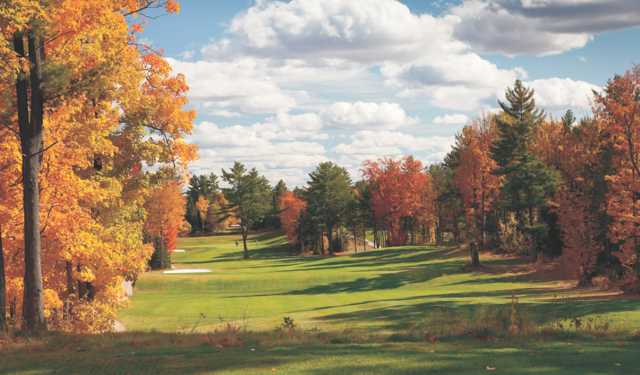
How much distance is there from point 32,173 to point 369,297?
2855 centimetres

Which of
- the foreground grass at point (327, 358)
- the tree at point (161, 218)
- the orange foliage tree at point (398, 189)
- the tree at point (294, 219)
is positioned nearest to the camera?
the foreground grass at point (327, 358)

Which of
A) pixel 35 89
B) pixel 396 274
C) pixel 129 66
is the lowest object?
pixel 396 274

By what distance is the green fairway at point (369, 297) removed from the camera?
901 inches

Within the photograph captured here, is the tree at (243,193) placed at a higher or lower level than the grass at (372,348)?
higher

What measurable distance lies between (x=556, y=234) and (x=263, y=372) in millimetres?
50732

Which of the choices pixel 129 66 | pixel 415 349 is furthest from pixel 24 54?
pixel 415 349

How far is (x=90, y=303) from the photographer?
71.9ft

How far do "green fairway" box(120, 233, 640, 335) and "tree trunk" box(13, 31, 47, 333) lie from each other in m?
6.10

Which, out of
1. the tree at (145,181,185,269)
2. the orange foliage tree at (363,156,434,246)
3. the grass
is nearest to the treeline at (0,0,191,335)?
the grass

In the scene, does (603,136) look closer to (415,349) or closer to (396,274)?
(396,274)

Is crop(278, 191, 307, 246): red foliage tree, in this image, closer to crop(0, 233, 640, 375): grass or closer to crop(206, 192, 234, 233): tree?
crop(206, 192, 234, 233): tree

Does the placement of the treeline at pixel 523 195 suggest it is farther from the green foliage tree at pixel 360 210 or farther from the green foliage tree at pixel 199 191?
the green foliage tree at pixel 199 191

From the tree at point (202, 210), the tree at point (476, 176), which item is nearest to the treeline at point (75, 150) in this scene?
the tree at point (476, 176)

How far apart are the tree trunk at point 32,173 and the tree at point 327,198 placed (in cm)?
6878
